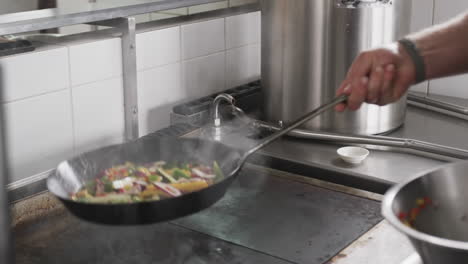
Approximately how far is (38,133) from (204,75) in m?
0.55

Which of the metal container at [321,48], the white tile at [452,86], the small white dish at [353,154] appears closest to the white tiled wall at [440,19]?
the white tile at [452,86]

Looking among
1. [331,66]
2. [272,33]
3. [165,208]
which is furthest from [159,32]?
[165,208]

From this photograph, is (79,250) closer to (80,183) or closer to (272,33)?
(80,183)

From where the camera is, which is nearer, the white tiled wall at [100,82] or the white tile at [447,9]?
the white tiled wall at [100,82]

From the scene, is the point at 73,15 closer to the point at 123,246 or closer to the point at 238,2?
the point at 123,246

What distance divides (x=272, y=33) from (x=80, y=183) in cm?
68

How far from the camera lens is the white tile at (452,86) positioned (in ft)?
6.59

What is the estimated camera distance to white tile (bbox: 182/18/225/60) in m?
1.79

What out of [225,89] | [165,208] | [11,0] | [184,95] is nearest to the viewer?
[165,208]

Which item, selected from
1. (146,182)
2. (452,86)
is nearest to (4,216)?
(146,182)

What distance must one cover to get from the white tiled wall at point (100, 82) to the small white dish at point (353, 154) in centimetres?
47

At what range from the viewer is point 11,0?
2.70 metres

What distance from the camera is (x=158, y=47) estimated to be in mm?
1718

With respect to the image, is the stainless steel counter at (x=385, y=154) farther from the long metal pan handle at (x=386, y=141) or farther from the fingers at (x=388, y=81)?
the fingers at (x=388, y=81)
